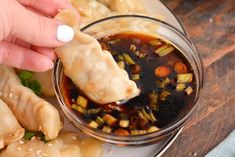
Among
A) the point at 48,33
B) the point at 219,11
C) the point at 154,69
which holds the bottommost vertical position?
the point at 219,11

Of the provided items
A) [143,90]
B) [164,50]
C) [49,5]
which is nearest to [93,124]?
[143,90]

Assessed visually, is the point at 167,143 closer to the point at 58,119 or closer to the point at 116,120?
the point at 116,120

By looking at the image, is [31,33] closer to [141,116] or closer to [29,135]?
[29,135]

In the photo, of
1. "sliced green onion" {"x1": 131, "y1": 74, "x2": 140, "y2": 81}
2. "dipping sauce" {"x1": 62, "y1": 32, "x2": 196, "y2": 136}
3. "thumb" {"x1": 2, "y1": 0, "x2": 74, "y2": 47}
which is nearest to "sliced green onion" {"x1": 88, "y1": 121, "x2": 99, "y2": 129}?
"dipping sauce" {"x1": 62, "y1": 32, "x2": 196, "y2": 136}

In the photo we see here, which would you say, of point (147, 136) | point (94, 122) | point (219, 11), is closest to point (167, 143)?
point (147, 136)

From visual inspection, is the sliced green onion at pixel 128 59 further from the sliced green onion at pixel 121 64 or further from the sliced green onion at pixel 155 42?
the sliced green onion at pixel 155 42
